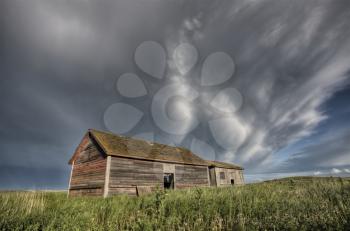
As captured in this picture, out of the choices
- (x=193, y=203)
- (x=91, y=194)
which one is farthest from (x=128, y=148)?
(x=193, y=203)

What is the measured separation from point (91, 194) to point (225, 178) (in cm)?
2037

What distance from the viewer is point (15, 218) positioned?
3830 millimetres

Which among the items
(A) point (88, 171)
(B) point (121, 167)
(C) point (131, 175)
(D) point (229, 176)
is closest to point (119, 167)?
(B) point (121, 167)

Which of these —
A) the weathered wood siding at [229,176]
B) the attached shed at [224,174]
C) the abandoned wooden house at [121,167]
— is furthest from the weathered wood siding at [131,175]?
the weathered wood siding at [229,176]

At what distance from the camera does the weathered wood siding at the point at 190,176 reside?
17922 mm

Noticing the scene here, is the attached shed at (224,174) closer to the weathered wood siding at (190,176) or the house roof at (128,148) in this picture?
the weathered wood siding at (190,176)

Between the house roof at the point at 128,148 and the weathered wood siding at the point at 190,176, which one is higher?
the house roof at the point at 128,148

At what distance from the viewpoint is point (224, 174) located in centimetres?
2711

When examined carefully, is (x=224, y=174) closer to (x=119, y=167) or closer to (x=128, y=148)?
(x=128, y=148)

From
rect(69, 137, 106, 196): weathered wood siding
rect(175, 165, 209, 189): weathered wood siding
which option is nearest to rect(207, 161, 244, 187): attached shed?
rect(175, 165, 209, 189): weathered wood siding

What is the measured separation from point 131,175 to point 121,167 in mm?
1154

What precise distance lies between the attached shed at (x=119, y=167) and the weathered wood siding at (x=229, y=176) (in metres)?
8.19

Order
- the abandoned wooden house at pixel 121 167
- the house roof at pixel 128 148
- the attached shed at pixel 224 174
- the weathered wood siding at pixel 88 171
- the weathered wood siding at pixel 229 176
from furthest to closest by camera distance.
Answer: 1. the weathered wood siding at pixel 229 176
2. the attached shed at pixel 224 174
3. the house roof at pixel 128 148
4. the weathered wood siding at pixel 88 171
5. the abandoned wooden house at pixel 121 167

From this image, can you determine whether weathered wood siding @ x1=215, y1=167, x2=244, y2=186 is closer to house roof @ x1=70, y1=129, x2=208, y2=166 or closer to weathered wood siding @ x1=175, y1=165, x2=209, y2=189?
weathered wood siding @ x1=175, y1=165, x2=209, y2=189
